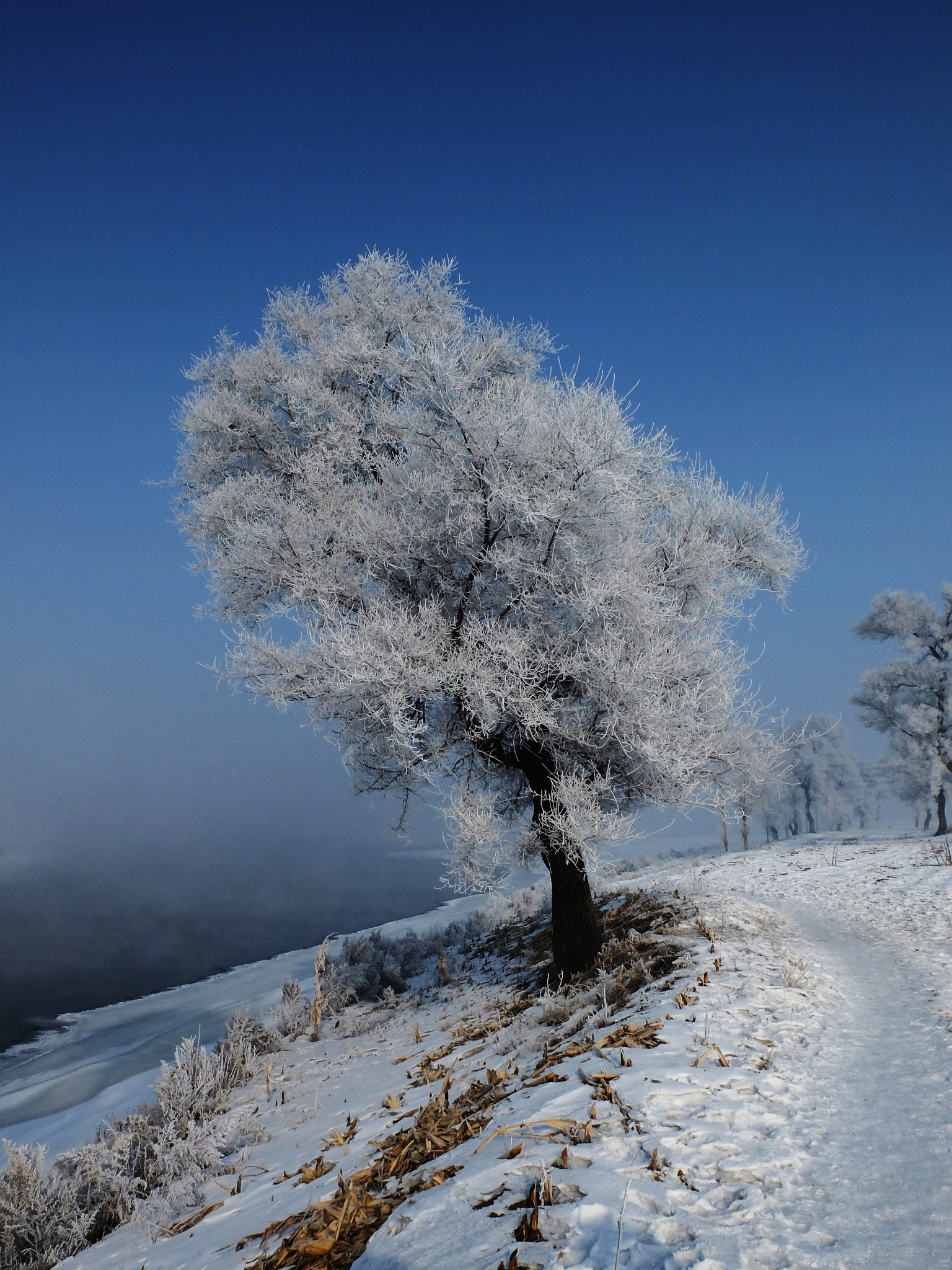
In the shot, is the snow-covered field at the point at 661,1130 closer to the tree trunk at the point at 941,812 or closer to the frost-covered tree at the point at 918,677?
the frost-covered tree at the point at 918,677

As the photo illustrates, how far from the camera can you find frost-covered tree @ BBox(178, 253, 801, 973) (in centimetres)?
705

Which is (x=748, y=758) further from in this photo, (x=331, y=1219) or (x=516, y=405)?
(x=331, y=1219)

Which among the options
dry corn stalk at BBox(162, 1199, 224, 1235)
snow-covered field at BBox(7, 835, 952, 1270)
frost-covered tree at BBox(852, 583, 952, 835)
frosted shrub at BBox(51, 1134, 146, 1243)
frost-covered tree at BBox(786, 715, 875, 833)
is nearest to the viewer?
snow-covered field at BBox(7, 835, 952, 1270)

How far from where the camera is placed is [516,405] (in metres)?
7.21

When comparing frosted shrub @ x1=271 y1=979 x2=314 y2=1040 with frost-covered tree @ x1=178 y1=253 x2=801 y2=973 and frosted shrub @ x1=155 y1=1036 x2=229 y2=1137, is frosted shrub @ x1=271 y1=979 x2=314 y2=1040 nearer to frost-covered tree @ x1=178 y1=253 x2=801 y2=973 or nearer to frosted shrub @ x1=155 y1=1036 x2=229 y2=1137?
frosted shrub @ x1=155 y1=1036 x2=229 y2=1137

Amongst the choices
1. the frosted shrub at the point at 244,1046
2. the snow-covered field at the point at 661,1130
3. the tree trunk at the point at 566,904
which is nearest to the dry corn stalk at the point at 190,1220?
the snow-covered field at the point at 661,1130

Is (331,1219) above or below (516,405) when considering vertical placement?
below

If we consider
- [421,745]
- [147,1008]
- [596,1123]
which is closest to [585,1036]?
[596,1123]

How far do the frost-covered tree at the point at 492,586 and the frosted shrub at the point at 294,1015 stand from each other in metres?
3.69

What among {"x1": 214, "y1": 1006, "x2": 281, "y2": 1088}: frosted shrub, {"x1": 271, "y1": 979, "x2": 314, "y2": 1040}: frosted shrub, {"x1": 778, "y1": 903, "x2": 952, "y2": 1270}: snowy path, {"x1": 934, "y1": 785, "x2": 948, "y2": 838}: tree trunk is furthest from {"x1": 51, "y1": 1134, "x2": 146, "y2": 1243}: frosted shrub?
{"x1": 934, "y1": 785, "x2": 948, "y2": 838}: tree trunk

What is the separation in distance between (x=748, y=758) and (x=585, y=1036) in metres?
4.71

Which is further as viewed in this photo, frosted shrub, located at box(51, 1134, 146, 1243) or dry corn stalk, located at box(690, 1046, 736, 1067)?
frosted shrub, located at box(51, 1134, 146, 1243)

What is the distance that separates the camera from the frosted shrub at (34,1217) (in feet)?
14.3

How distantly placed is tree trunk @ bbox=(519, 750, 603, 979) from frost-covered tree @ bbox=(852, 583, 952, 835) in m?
24.5
